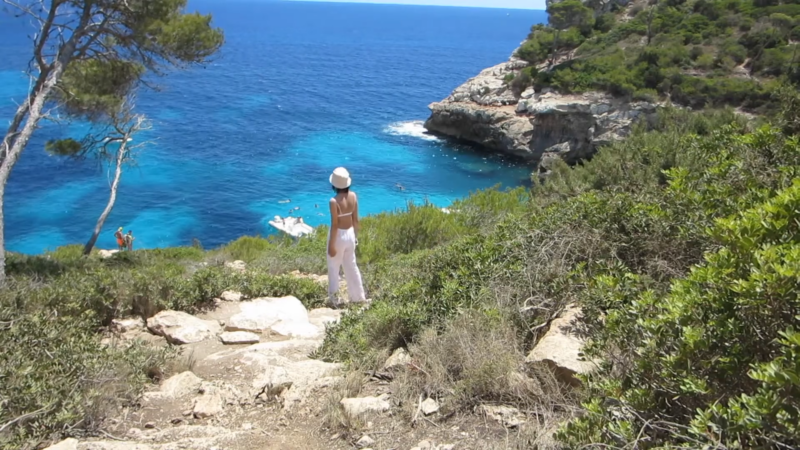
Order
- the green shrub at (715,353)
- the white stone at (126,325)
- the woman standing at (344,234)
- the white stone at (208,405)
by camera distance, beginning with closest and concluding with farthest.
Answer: the green shrub at (715,353) → the white stone at (208,405) → the white stone at (126,325) → the woman standing at (344,234)

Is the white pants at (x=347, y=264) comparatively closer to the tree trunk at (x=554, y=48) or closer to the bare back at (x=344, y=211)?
the bare back at (x=344, y=211)

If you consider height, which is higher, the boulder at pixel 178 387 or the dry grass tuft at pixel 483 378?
the dry grass tuft at pixel 483 378

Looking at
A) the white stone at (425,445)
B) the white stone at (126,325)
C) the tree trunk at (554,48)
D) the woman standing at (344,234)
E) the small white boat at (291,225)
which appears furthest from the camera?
the tree trunk at (554,48)

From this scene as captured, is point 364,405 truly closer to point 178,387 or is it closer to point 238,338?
point 178,387

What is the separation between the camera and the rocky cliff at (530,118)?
34281mm

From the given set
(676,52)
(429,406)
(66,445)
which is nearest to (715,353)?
(429,406)

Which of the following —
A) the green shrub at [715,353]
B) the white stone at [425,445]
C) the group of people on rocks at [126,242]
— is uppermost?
the green shrub at [715,353]

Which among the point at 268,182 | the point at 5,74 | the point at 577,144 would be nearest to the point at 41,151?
the point at 268,182

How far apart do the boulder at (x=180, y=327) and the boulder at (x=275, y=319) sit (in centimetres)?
26

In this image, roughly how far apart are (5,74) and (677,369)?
66911 millimetres

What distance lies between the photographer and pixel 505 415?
11.9ft

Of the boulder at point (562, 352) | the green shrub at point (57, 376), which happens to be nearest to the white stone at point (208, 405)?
the green shrub at point (57, 376)

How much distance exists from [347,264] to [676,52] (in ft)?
120

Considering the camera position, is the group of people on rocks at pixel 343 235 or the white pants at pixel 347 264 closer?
the group of people on rocks at pixel 343 235
